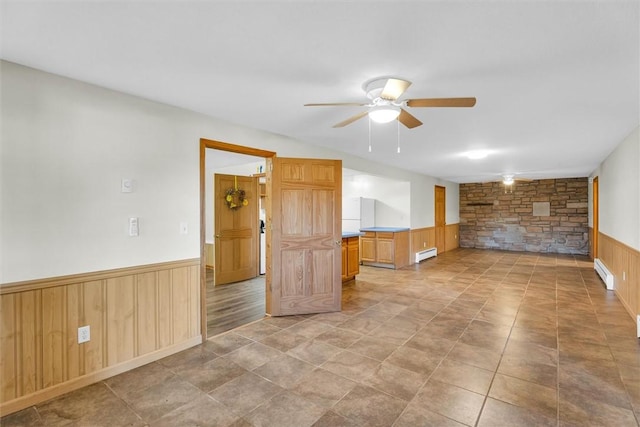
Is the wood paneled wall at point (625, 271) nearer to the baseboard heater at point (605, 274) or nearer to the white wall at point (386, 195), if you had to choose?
the baseboard heater at point (605, 274)

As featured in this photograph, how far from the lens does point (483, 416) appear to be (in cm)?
194

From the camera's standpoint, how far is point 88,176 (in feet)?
7.61

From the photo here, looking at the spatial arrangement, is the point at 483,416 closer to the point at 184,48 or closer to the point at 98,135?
the point at 184,48

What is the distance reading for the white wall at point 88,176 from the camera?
202cm

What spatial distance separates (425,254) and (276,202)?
5429 millimetres

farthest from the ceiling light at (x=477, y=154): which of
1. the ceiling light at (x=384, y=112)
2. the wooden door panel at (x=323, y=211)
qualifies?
the ceiling light at (x=384, y=112)

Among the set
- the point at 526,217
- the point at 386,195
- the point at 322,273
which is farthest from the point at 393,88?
the point at 526,217

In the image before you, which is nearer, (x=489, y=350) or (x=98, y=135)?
(x=98, y=135)

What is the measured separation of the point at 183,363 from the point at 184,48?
2444 mm

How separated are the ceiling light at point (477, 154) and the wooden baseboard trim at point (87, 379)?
4724mm

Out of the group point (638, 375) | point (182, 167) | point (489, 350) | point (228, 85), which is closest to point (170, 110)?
point (182, 167)

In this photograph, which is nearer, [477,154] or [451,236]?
[477,154]

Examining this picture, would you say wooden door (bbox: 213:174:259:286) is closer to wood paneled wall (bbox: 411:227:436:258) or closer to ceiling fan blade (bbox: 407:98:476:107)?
wood paneled wall (bbox: 411:227:436:258)

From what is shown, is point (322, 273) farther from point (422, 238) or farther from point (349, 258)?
point (422, 238)
